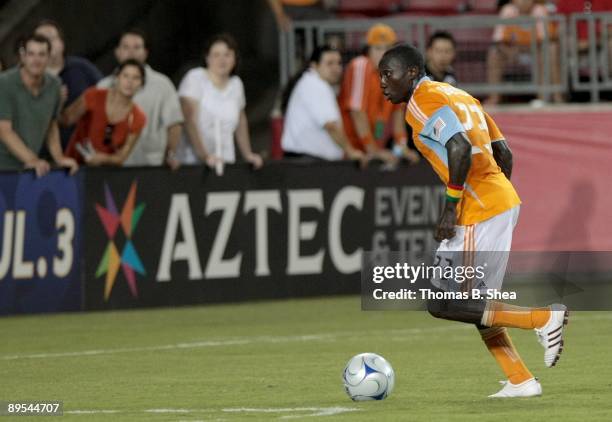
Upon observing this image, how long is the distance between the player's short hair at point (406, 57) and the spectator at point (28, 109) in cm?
569

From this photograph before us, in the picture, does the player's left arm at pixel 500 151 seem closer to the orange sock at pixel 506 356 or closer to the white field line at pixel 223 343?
the orange sock at pixel 506 356

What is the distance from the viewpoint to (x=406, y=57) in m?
8.96

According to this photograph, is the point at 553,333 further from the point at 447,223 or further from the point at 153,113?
the point at 153,113

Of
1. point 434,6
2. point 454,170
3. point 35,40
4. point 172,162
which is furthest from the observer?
point 434,6

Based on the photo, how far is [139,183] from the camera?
14922mm

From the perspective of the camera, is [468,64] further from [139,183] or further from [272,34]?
[139,183]

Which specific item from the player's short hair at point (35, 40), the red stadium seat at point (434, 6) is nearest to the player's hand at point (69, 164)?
the player's short hair at point (35, 40)

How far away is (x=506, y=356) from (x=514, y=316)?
0.30m

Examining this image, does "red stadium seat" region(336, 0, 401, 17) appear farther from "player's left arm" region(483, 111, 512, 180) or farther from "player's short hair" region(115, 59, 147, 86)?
"player's left arm" region(483, 111, 512, 180)

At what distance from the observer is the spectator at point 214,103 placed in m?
15.5

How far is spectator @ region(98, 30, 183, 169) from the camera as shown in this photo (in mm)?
15211

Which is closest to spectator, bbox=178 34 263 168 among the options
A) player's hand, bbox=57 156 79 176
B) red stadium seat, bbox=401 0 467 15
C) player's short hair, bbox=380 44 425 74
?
player's hand, bbox=57 156 79 176

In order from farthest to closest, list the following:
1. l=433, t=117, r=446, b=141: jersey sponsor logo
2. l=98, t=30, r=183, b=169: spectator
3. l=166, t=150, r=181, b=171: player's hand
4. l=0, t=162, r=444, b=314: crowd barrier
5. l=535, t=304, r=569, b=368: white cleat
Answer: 1. l=98, t=30, r=183, b=169: spectator
2. l=166, t=150, r=181, b=171: player's hand
3. l=0, t=162, r=444, b=314: crowd barrier
4. l=433, t=117, r=446, b=141: jersey sponsor logo
5. l=535, t=304, r=569, b=368: white cleat

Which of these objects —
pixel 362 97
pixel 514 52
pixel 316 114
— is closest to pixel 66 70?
pixel 316 114
